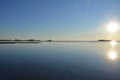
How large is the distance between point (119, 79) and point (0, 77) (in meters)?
11.8

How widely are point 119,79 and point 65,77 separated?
210 inches

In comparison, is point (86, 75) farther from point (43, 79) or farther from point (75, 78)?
point (43, 79)

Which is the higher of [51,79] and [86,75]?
[86,75]

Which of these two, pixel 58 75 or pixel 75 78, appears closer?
pixel 75 78

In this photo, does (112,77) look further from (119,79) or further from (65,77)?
(65,77)

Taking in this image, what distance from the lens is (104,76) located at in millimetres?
19453

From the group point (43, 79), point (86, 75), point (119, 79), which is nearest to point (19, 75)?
point (43, 79)

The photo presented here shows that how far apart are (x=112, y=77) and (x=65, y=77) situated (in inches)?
191

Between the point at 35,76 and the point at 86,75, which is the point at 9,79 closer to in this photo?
the point at 35,76

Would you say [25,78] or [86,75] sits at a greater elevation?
[86,75]

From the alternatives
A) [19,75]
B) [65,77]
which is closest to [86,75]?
[65,77]

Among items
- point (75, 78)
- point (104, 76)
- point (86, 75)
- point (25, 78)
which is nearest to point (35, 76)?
point (25, 78)

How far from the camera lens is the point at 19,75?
19.5 metres

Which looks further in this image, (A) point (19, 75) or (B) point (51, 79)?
(A) point (19, 75)
